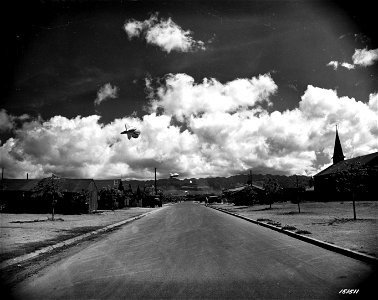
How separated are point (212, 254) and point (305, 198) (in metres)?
63.9

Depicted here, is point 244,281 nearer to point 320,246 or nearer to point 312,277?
point 312,277

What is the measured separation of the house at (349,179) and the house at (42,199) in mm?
27393

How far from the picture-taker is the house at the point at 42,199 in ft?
128

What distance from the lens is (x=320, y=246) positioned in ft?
33.0

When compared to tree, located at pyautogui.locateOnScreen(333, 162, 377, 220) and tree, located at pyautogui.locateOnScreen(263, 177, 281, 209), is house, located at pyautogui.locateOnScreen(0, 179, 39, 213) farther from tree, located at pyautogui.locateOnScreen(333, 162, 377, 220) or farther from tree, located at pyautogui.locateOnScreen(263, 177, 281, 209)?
tree, located at pyautogui.locateOnScreen(333, 162, 377, 220)

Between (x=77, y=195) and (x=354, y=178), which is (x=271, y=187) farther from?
(x=77, y=195)

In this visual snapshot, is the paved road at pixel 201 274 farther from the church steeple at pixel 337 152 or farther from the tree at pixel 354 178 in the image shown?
the church steeple at pixel 337 152

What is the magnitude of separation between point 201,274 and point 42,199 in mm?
38551

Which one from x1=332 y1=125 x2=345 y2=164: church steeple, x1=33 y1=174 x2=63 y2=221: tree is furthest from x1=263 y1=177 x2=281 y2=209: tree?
x1=332 y1=125 x2=345 y2=164: church steeple

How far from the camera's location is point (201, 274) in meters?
6.80

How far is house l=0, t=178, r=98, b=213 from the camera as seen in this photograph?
3912 cm

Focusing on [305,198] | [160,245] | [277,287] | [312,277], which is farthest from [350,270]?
[305,198]

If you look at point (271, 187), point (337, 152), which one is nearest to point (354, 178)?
point (271, 187)

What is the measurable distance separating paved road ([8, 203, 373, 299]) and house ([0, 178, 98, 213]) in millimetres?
30107
